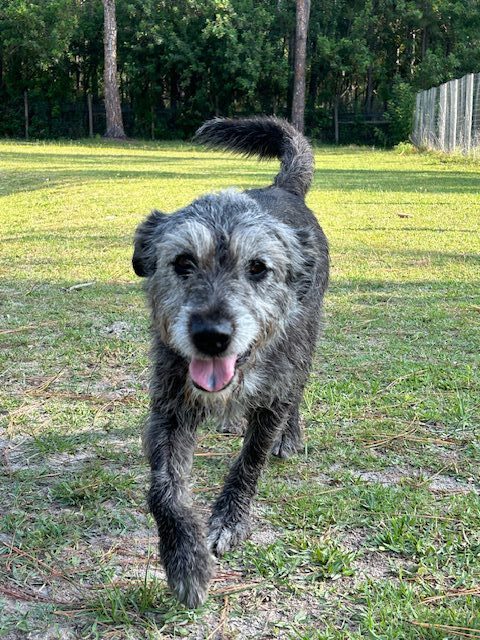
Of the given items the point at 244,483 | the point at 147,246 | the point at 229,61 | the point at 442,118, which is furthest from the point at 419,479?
the point at 229,61

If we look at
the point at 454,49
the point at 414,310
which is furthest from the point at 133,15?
the point at 414,310

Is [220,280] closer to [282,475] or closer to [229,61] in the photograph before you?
[282,475]

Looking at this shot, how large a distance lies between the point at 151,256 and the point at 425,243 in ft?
21.5

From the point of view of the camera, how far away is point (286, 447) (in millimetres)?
4020

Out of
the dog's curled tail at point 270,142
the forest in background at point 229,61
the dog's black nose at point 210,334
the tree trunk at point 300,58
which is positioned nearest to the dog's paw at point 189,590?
the dog's black nose at point 210,334

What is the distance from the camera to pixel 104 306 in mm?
6629

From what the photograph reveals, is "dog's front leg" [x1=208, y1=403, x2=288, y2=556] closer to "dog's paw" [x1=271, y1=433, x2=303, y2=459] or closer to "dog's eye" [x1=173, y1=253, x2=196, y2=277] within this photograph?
"dog's paw" [x1=271, y1=433, x2=303, y2=459]

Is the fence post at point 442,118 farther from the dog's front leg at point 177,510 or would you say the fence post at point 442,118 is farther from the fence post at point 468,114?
the dog's front leg at point 177,510

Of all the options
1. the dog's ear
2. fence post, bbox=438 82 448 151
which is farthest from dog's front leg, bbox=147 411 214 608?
fence post, bbox=438 82 448 151

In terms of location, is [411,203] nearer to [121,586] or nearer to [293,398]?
[293,398]

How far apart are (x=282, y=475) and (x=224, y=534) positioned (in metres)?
0.74

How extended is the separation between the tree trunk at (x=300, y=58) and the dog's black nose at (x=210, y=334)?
3292cm

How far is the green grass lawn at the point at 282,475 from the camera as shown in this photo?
2.67 meters

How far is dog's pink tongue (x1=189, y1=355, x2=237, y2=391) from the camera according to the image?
3066 mm
